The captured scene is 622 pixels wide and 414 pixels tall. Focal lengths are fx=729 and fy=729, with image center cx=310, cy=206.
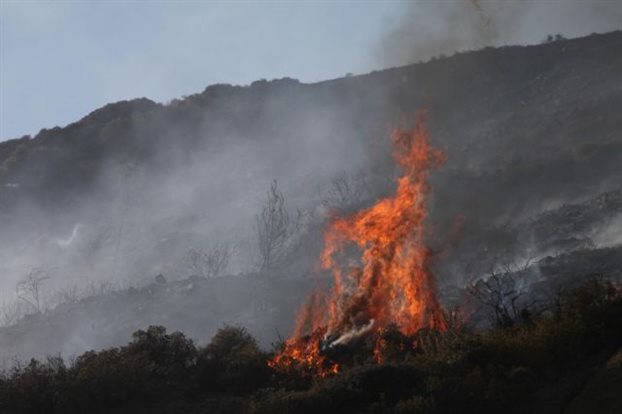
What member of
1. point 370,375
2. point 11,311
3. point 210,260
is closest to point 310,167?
point 210,260

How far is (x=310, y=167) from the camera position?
60750 mm

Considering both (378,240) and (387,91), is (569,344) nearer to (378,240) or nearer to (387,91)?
(378,240)

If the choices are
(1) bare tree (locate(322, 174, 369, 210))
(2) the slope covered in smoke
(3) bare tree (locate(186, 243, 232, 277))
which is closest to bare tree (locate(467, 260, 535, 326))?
(2) the slope covered in smoke

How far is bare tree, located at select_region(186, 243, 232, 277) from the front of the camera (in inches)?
1703

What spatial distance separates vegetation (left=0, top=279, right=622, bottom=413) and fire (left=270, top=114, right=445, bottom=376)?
0.69 metres

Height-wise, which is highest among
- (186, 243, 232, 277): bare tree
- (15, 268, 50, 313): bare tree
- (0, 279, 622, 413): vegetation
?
(15, 268, 50, 313): bare tree

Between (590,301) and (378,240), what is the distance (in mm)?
5831

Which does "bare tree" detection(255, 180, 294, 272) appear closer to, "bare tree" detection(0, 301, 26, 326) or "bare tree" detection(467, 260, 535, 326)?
"bare tree" detection(467, 260, 535, 326)

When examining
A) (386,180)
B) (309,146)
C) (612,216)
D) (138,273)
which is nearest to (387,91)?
(309,146)

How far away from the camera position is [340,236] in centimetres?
2039

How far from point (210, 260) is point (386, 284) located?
84.9ft

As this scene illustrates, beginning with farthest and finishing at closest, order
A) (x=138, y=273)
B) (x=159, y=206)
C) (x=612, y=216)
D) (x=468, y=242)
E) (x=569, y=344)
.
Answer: (x=159, y=206) < (x=138, y=273) < (x=468, y=242) < (x=612, y=216) < (x=569, y=344)

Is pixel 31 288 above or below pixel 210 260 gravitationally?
above

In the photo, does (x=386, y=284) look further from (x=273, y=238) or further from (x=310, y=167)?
(x=310, y=167)
